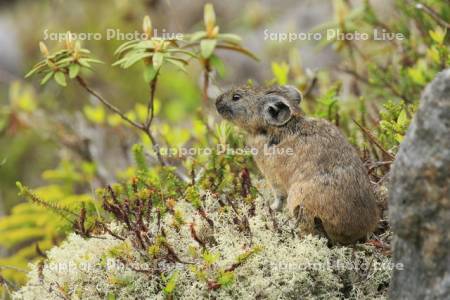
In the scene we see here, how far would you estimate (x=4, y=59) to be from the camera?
16.2m

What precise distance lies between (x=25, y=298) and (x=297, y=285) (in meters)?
2.20

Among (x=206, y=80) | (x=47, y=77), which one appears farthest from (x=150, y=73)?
(x=206, y=80)

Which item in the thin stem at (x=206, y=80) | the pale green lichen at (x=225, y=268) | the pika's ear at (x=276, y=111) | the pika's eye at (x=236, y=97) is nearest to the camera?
the pale green lichen at (x=225, y=268)

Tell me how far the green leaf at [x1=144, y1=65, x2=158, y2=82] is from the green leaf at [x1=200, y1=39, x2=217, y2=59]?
55cm

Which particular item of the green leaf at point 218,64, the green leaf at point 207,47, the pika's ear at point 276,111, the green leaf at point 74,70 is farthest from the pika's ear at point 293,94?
the green leaf at point 74,70

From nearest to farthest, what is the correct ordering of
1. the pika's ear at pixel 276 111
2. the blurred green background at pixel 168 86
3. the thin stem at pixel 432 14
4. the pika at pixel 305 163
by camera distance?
the pika at pixel 305 163 → the pika's ear at pixel 276 111 → the thin stem at pixel 432 14 → the blurred green background at pixel 168 86

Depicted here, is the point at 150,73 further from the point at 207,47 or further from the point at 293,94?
the point at 293,94

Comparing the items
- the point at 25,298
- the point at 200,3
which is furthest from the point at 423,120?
the point at 200,3

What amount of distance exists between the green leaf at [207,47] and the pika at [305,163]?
21.7 inches

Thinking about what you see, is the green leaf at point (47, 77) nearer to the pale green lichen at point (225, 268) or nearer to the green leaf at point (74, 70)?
the green leaf at point (74, 70)

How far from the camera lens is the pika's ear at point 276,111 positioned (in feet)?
20.8

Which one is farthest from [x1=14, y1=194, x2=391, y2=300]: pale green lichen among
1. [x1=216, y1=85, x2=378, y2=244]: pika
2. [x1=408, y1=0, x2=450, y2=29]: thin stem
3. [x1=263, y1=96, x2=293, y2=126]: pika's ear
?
[x1=408, y1=0, x2=450, y2=29]: thin stem

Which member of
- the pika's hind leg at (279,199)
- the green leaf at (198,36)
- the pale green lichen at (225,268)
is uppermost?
the green leaf at (198,36)

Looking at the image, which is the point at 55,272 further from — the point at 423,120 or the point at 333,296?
the point at 423,120
